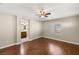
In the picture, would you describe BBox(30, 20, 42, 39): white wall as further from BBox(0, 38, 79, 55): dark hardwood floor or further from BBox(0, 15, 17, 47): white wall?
BBox(0, 38, 79, 55): dark hardwood floor

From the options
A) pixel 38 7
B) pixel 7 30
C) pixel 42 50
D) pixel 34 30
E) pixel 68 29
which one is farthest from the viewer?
pixel 34 30

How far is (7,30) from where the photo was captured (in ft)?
11.1

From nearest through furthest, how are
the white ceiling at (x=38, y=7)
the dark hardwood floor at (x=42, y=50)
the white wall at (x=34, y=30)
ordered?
the white ceiling at (x=38, y=7)
the dark hardwood floor at (x=42, y=50)
the white wall at (x=34, y=30)

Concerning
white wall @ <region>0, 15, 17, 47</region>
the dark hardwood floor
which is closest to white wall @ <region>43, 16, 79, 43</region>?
the dark hardwood floor

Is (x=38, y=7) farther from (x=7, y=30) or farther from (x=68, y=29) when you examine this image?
(x=68, y=29)

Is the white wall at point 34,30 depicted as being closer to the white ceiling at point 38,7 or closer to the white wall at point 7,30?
the white wall at point 7,30

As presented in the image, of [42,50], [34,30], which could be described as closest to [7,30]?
[42,50]

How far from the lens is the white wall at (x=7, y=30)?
125 inches

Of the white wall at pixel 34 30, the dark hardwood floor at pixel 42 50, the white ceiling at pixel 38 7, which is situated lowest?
the dark hardwood floor at pixel 42 50

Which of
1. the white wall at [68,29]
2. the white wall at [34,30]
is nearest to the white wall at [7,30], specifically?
the white wall at [34,30]

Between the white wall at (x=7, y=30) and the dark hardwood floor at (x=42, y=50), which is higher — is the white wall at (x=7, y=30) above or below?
above

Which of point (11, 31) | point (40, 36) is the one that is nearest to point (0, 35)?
point (11, 31)
